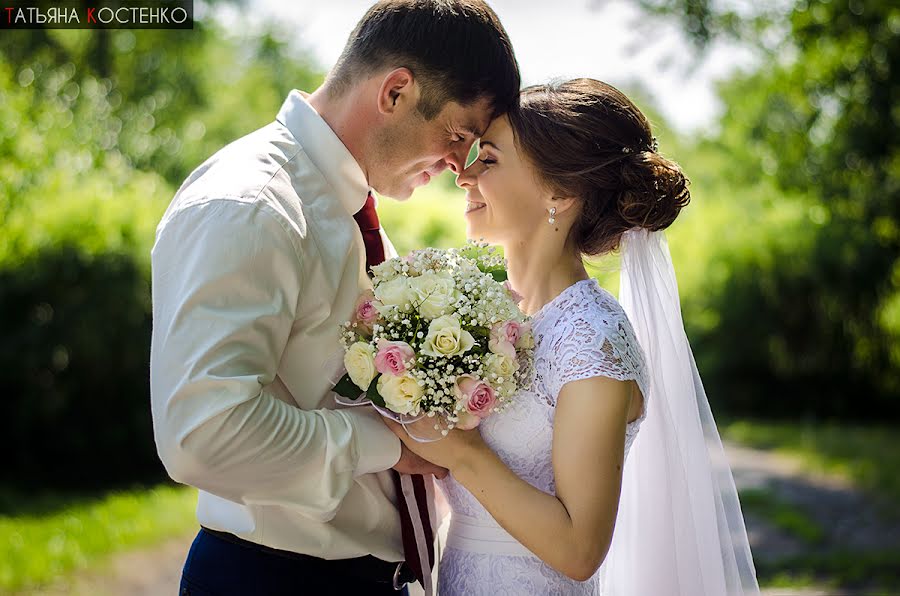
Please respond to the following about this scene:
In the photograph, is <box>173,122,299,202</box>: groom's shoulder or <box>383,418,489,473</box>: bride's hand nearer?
<box>173,122,299,202</box>: groom's shoulder

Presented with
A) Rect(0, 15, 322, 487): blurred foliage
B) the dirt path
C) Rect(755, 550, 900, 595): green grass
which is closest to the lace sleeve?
the dirt path

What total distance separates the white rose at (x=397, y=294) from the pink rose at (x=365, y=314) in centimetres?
4

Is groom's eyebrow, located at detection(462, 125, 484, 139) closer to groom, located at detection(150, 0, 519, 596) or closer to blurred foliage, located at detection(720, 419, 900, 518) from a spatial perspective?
groom, located at detection(150, 0, 519, 596)

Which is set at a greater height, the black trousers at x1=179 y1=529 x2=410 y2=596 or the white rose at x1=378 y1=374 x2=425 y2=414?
the white rose at x1=378 y1=374 x2=425 y2=414

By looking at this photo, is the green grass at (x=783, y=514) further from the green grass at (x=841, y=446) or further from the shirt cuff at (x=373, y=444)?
the shirt cuff at (x=373, y=444)

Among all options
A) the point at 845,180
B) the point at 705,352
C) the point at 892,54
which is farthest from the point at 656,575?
the point at 845,180

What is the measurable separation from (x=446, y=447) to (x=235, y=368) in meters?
0.75

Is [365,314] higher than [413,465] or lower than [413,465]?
higher

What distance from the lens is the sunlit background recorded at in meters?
7.72

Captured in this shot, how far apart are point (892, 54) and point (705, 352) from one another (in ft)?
16.2

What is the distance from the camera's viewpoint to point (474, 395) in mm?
2658

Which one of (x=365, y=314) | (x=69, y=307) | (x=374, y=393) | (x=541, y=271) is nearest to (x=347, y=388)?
(x=374, y=393)

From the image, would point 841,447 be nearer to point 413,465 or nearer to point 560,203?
point 560,203

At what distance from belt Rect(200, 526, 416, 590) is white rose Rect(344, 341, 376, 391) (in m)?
0.54
